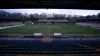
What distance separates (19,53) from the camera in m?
12.0

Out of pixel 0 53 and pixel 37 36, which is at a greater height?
pixel 0 53

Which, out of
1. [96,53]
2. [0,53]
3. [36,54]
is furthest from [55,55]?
[0,53]

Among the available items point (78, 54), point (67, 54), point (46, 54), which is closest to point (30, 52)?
point (46, 54)

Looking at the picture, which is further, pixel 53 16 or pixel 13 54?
pixel 53 16

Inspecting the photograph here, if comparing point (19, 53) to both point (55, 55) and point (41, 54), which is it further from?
point (55, 55)

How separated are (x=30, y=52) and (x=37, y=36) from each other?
11.5 meters

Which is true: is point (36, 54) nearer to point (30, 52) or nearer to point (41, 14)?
point (30, 52)

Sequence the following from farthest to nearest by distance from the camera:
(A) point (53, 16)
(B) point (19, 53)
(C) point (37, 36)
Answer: (A) point (53, 16) → (C) point (37, 36) → (B) point (19, 53)

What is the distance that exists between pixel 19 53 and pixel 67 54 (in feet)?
14.3

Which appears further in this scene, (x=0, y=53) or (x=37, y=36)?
(x=37, y=36)

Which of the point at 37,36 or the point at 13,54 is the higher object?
the point at 13,54

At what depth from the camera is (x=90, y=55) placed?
1134 cm

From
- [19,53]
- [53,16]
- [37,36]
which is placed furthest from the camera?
[53,16]

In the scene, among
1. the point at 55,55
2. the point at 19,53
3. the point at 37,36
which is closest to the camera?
the point at 55,55
